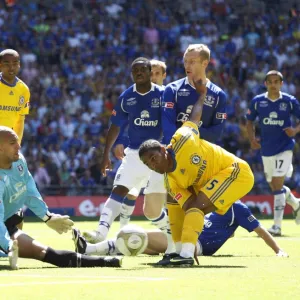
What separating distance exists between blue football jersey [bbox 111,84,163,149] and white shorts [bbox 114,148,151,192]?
223mm

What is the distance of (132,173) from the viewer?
1277cm

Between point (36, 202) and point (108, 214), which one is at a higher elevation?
point (36, 202)

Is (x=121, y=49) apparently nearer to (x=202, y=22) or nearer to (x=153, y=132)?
(x=202, y=22)

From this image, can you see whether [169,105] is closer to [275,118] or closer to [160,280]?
[160,280]

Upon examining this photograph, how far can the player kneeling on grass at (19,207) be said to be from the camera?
9.53m

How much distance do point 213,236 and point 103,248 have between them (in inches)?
51.9

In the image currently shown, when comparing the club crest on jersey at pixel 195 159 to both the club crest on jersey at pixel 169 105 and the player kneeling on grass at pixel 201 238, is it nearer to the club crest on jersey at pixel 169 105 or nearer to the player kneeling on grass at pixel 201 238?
the player kneeling on grass at pixel 201 238

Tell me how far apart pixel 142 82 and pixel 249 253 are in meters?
2.72

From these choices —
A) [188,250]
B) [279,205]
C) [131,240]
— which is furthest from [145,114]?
[279,205]

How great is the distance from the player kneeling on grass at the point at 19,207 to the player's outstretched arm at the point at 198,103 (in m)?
2.02


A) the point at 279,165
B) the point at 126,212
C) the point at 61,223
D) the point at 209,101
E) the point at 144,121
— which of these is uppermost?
the point at 209,101

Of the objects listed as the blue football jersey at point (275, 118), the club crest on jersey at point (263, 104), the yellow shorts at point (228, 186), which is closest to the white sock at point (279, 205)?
the blue football jersey at point (275, 118)

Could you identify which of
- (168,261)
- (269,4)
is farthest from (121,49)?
(168,261)

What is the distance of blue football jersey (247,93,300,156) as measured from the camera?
17359mm
